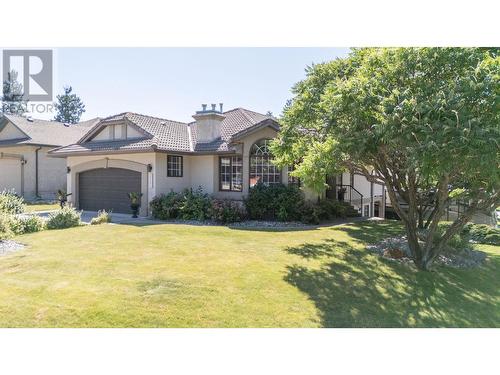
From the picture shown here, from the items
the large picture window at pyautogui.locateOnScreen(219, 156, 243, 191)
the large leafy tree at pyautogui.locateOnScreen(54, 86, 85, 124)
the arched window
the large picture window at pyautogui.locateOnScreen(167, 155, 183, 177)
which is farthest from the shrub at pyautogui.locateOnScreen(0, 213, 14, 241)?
the large leafy tree at pyautogui.locateOnScreen(54, 86, 85, 124)

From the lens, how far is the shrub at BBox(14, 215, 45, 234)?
11875 mm

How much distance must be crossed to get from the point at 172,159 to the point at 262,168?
4650 millimetres

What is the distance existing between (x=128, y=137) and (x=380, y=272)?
584 inches

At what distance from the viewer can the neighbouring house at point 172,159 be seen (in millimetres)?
16438

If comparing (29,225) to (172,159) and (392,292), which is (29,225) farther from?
(392,292)

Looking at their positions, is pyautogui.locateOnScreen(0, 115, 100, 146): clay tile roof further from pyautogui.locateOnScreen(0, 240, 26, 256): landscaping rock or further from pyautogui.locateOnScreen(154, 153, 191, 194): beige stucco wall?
pyautogui.locateOnScreen(0, 240, 26, 256): landscaping rock

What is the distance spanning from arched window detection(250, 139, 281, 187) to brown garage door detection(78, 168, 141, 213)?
5852mm

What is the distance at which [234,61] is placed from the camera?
1178 centimetres

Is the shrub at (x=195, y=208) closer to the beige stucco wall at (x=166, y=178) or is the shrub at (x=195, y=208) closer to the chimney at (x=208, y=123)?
the beige stucco wall at (x=166, y=178)

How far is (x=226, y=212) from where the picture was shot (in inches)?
581

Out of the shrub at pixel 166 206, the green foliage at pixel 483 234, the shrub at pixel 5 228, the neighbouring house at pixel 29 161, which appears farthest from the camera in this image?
A: the neighbouring house at pixel 29 161

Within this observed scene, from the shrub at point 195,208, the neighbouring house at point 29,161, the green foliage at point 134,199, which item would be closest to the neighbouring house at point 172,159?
the green foliage at point 134,199

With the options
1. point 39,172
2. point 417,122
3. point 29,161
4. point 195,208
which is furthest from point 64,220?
point 29,161
